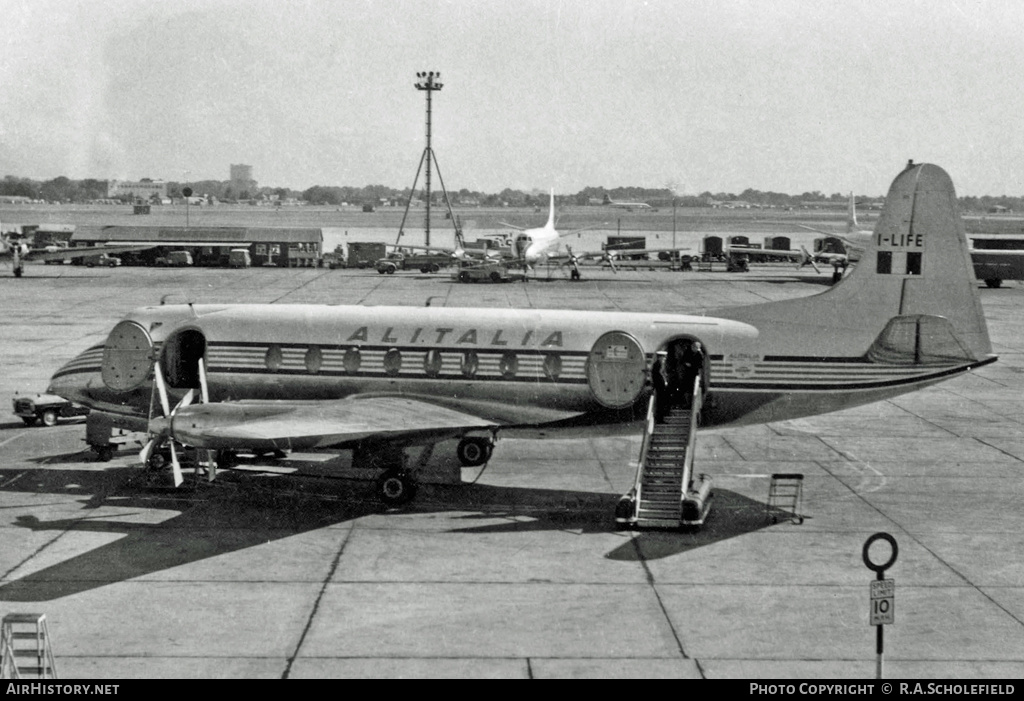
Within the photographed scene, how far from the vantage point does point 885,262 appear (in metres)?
26.2

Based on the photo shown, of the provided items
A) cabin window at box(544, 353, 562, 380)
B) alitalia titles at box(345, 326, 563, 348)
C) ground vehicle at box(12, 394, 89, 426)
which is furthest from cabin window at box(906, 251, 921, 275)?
ground vehicle at box(12, 394, 89, 426)

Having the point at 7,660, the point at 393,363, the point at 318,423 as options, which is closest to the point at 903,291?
the point at 393,363

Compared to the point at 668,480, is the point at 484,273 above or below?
above

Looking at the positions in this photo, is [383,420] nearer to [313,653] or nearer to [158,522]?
[158,522]

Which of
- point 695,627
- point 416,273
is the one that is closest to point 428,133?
point 416,273

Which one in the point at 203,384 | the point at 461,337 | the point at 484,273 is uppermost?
the point at 461,337

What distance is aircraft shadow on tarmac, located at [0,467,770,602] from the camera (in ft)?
67.6

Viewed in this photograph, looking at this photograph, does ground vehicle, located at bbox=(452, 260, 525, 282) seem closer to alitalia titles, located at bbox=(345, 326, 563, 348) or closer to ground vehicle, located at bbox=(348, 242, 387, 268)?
ground vehicle, located at bbox=(348, 242, 387, 268)

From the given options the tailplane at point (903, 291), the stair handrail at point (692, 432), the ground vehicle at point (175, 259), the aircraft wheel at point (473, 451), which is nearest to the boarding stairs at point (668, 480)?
the stair handrail at point (692, 432)

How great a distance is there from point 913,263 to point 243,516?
51.9ft

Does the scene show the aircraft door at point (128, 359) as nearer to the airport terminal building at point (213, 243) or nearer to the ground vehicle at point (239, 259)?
the airport terminal building at point (213, 243)

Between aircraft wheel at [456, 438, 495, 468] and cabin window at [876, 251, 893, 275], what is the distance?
10103 millimetres

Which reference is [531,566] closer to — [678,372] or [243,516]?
[243,516]

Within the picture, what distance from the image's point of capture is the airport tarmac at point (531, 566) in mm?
16562
